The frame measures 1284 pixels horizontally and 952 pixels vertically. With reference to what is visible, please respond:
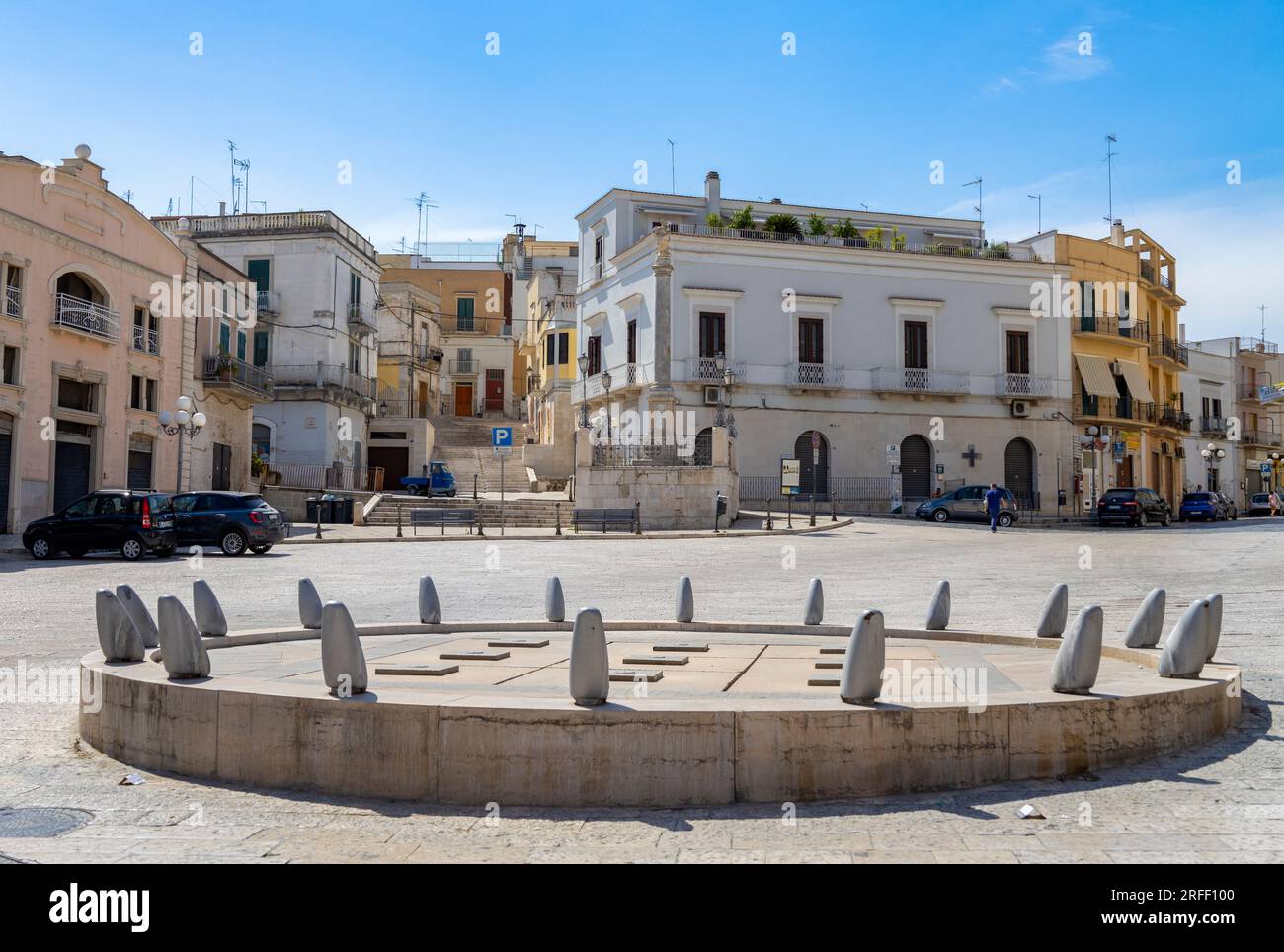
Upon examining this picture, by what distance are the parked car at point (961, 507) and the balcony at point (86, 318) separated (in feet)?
84.0

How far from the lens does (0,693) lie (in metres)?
8.63

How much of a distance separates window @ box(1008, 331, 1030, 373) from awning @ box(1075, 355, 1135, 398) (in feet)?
11.8

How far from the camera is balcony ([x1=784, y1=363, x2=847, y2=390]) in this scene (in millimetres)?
41406

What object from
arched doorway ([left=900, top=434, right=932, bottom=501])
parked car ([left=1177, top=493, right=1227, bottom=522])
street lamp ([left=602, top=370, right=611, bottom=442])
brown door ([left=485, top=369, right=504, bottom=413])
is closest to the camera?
arched doorway ([left=900, top=434, right=932, bottom=501])

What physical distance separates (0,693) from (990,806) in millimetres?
7227

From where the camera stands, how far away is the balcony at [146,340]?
32.0 m

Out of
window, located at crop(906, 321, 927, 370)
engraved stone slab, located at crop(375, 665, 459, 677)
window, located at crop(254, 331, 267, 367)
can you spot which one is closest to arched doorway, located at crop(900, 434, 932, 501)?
window, located at crop(906, 321, 927, 370)

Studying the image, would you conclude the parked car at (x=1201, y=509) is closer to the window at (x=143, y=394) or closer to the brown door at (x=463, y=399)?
the window at (x=143, y=394)

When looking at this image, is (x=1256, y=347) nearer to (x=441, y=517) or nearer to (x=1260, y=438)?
(x=1260, y=438)

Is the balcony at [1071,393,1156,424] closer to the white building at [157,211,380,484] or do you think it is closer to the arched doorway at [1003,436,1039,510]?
the arched doorway at [1003,436,1039,510]

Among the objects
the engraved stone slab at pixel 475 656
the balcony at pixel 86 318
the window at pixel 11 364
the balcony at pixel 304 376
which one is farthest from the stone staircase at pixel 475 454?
the engraved stone slab at pixel 475 656

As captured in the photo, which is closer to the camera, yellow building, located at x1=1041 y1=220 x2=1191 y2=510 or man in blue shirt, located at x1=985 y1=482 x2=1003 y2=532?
man in blue shirt, located at x1=985 y1=482 x2=1003 y2=532
